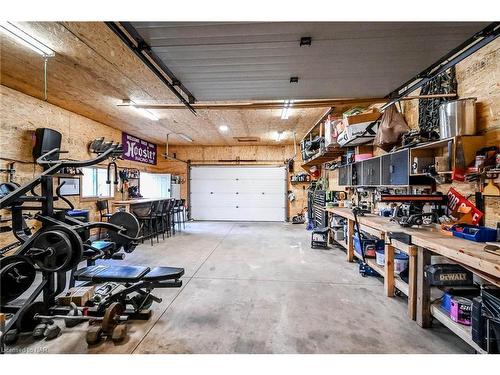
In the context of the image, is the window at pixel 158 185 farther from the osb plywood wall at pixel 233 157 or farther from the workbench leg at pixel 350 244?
the workbench leg at pixel 350 244

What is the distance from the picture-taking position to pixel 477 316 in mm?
1530

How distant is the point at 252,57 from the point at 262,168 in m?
6.93

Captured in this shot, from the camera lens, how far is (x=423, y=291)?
2.02m

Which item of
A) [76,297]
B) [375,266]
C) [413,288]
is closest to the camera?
[413,288]

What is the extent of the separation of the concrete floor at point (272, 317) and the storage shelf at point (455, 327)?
186mm

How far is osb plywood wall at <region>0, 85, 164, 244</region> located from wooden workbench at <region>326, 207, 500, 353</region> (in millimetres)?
5772

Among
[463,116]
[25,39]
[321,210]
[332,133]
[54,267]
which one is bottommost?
[54,267]

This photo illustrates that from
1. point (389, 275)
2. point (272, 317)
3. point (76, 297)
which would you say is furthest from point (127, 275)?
point (389, 275)

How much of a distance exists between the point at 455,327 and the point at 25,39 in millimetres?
4808

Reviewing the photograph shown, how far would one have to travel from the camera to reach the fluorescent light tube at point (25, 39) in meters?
2.20

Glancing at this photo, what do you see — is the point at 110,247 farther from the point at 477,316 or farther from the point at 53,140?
the point at 477,316

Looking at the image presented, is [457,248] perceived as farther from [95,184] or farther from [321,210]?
[95,184]

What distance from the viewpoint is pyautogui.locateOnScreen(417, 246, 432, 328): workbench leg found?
2.00 meters

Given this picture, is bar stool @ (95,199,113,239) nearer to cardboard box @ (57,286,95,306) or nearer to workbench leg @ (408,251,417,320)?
cardboard box @ (57,286,95,306)
